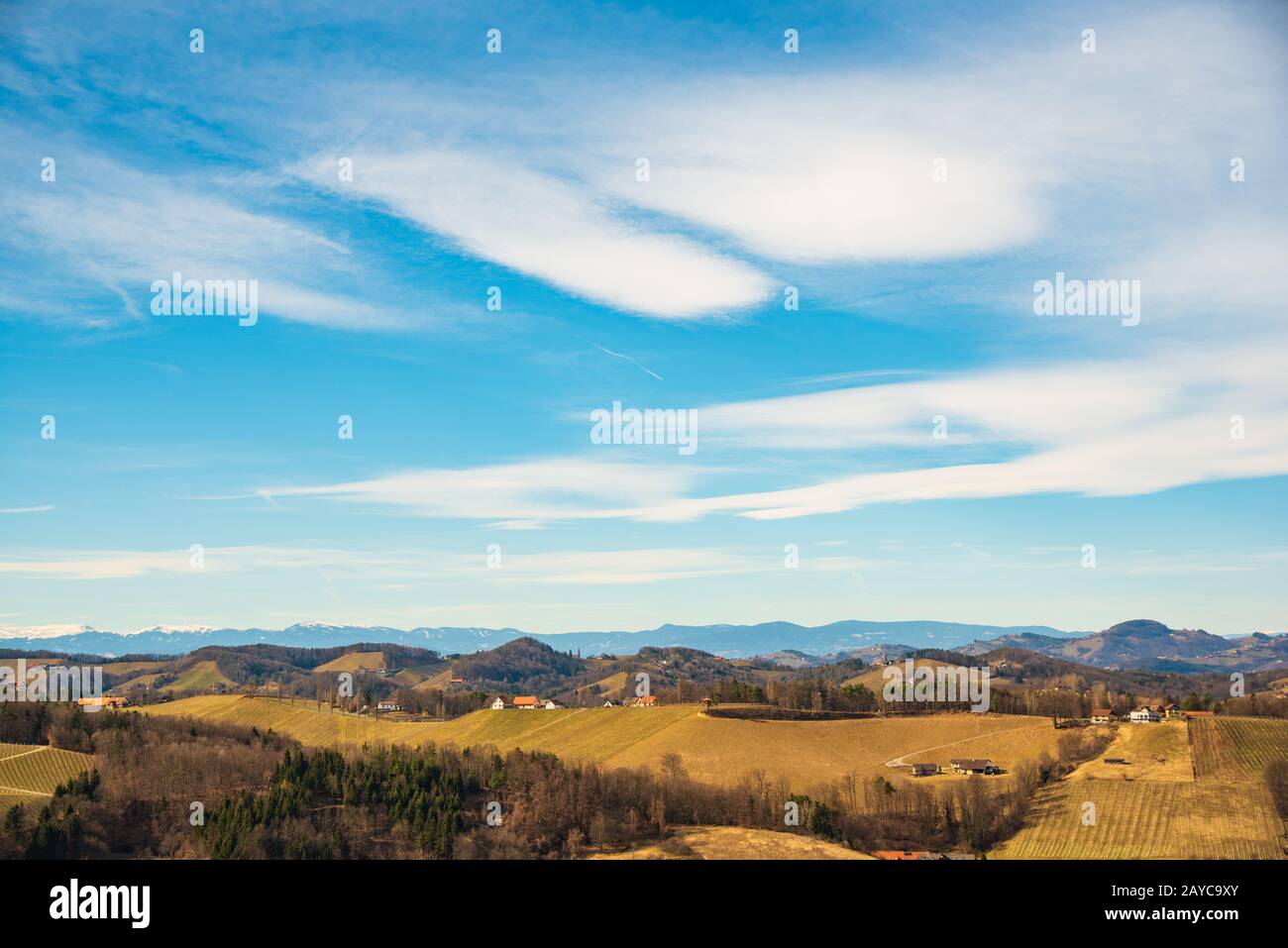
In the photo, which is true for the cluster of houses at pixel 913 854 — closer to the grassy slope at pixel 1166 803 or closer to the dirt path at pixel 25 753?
the grassy slope at pixel 1166 803

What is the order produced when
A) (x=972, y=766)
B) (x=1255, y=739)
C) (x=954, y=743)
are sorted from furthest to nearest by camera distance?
(x=954, y=743) < (x=972, y=766) < (x=1255, y=739)

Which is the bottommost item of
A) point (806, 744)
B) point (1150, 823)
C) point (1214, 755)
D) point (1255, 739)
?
point (806, 744)

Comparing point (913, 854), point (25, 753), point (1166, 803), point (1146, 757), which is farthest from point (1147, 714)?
point (25, 753)

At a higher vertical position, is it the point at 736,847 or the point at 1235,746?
the point at 1235,746

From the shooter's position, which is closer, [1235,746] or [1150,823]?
[1150,823]

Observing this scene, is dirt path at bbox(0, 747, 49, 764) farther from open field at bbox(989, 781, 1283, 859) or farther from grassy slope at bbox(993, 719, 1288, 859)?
grassy slope at bbox(993, 719, 1288, 859)

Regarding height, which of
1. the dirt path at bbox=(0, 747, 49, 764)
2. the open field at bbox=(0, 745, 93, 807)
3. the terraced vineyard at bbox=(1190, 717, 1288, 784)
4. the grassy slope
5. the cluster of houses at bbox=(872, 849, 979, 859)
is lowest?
the cluster of houses at bbox=(872, 849, 979, 859)

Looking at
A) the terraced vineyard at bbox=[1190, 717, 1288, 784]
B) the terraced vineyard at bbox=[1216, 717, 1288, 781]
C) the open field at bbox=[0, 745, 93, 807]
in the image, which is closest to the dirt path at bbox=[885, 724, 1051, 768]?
the terraced vineyard at bbox=[1190, 717, 1288, 784]

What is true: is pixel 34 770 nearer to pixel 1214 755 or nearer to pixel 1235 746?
pixel 1214 755
